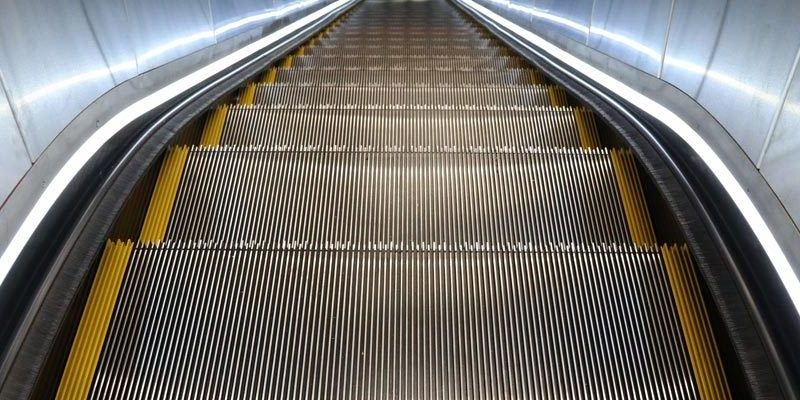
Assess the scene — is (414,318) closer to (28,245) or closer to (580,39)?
(28,245)

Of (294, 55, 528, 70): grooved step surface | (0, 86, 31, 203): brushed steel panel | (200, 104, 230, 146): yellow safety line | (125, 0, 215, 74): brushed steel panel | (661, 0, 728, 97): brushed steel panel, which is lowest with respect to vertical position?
(0, 86, 31, 203): brushed steel panel

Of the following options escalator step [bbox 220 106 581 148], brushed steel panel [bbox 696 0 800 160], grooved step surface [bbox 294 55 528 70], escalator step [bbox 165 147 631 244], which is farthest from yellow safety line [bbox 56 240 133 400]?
grooved step surface [bbox 294 55 528 70]

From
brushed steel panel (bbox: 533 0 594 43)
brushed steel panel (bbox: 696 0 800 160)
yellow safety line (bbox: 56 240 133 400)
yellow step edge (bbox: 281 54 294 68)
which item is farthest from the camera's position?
yellow step edge (bbox: 281 54 294 68)

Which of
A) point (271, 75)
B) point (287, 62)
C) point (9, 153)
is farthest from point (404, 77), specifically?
point (9, 153)

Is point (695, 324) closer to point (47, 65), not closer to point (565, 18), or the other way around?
point (47, 65)

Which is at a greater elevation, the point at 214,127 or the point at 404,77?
the point at 404,77

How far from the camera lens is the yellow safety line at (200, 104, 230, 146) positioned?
4.15 metres

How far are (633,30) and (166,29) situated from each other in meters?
3.44

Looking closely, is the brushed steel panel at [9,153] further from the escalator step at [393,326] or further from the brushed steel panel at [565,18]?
the brushed steel panel at [565,18]

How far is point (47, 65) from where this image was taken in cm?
265

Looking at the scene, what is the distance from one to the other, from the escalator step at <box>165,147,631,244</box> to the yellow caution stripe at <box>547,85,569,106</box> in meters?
1.50

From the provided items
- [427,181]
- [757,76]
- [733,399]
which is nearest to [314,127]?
[427,181]

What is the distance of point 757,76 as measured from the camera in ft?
8.47

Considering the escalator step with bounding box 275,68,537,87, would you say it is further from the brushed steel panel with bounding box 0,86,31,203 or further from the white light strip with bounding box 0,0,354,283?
the brushed steel panel with bounding box 0,86,31,203
